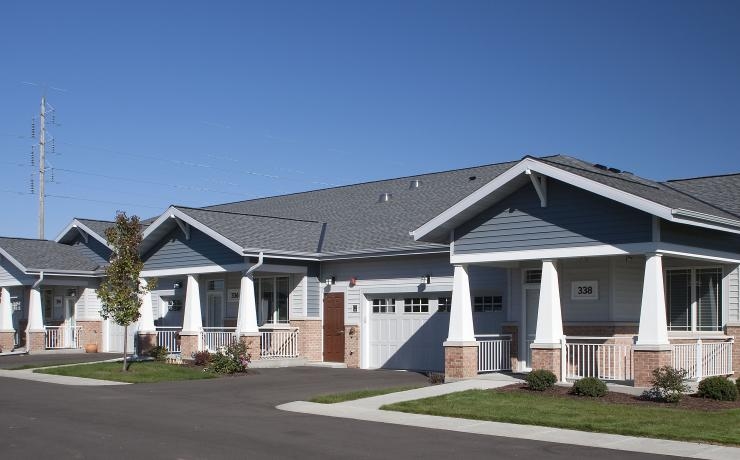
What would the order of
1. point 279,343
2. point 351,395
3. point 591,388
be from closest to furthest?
point 591,388 < point 351,395 < point 279,343

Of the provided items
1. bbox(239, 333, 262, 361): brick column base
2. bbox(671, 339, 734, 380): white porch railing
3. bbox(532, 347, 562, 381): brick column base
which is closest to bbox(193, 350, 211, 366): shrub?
bbox(239, 333, 262, 361): brick column base

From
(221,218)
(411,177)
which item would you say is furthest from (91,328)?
(411,177)

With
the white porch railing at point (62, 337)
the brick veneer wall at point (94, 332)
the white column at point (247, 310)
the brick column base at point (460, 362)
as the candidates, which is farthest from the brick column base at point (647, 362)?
the white porch railing at point (62, 337)

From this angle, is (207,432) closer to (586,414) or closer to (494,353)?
(586,414)

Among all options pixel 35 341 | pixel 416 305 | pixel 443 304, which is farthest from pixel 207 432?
pixel 35 341

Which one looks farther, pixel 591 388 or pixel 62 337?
pixel 62 337

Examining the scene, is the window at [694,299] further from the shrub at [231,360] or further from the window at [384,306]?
the shrub at [231,360]

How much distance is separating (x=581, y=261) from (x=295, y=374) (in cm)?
842

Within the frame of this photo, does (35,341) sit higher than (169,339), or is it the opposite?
(169,339)

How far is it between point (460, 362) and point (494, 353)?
1660 mm

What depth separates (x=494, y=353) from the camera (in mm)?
21812

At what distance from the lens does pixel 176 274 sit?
28.9m

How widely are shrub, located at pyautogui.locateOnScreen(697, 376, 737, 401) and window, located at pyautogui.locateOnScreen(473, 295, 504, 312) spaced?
704 centimetres

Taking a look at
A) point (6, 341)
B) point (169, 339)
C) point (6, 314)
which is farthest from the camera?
point (6, 314)
